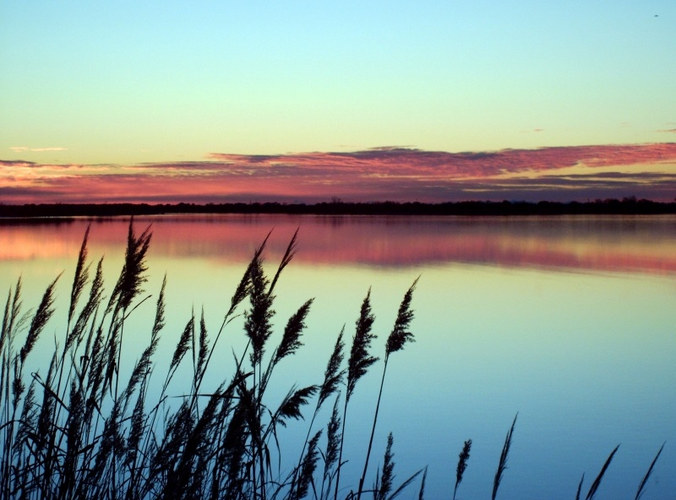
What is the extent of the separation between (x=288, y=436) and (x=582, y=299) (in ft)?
49.6

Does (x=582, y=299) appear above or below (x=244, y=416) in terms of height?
below

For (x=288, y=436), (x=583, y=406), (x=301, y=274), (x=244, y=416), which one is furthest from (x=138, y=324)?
(x=244, y=416)

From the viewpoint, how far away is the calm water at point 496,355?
29.4 ft

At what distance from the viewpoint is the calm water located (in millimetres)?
8963

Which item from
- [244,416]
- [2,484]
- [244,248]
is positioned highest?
[244,416]

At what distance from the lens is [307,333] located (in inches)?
651

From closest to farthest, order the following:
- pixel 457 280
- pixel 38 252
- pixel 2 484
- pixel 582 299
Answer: pixel 2 484, pixel 582 299, pixel 457 280, pixel 38 252

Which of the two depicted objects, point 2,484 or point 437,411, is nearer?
point 2,484

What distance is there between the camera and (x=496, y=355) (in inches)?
584

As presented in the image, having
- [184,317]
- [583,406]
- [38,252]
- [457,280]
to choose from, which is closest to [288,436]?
[583,406]

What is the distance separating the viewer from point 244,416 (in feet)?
9.90

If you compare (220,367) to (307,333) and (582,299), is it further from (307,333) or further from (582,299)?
(582,299)

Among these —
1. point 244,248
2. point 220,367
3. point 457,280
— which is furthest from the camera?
point 244,248

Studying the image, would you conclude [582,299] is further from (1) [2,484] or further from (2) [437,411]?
(1) [2,484]
